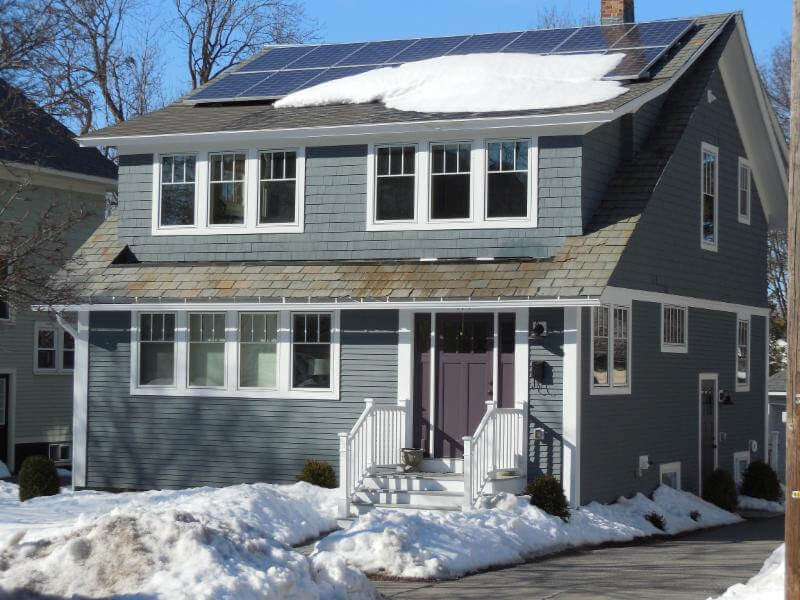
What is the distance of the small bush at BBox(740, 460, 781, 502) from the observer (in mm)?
24109

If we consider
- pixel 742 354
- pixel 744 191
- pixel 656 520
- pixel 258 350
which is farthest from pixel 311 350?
pixel 744 191

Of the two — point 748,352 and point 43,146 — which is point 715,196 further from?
point 43,146

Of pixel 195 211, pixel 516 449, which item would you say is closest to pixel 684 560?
pixel 516 449

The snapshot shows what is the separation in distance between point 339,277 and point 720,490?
7.72m

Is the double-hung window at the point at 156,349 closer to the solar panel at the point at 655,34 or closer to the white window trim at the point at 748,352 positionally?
the solar panel at the point at 655,34

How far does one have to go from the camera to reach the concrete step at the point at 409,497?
719 inches

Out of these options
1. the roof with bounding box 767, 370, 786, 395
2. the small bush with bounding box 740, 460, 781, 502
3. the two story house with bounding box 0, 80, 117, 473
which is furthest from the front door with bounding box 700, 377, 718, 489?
the two story house with bounding box 0, 80, 117, 473

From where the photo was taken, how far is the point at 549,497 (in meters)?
17.8

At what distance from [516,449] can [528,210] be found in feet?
11.6

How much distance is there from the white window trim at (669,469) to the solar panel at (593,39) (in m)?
6.95

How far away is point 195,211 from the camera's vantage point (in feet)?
71.1

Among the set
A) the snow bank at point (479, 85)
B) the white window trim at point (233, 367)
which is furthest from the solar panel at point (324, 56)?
the white window trim at point (233, 367)

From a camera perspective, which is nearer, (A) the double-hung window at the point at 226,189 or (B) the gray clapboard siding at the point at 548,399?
(B) the gray clapboard siding at the point at 548,399

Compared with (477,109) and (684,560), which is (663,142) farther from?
(684,560)
